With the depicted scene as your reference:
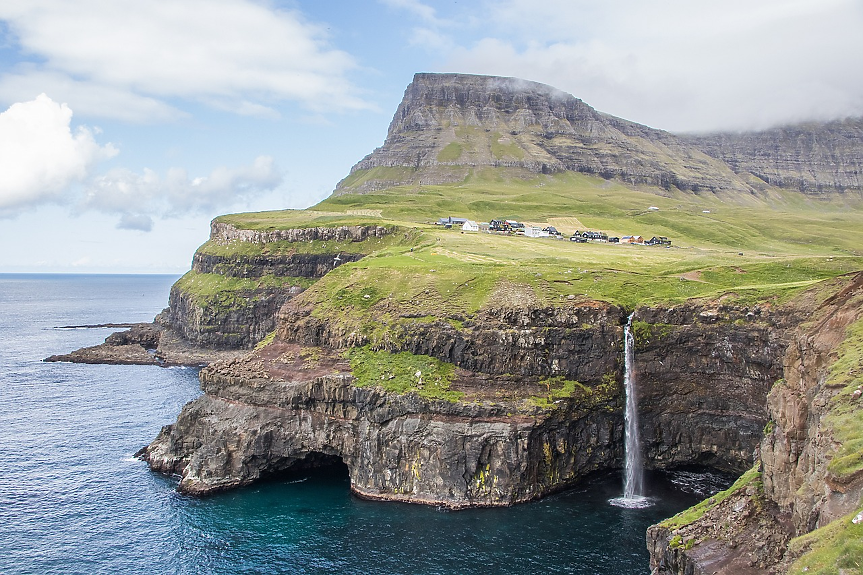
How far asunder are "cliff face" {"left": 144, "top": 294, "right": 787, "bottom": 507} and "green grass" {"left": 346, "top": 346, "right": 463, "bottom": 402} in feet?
2.71

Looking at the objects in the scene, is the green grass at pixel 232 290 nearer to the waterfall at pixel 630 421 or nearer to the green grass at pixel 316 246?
the green grass at pixel 316 246

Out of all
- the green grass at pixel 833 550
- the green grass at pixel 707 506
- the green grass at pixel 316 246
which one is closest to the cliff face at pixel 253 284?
the green grass at pixel 316 246

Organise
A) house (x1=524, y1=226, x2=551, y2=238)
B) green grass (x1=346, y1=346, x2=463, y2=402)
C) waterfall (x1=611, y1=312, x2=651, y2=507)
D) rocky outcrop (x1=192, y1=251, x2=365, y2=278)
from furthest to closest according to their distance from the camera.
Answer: rocky outcrop (x1=192, y1=251, x2=365, y2=278), house (x1=524, y1=226, x2=551, y2=238), green grass (x1=346, y1=346, x2=463, y2=402), waterfall (x1=611, y1=312, x2=651, y2=507)


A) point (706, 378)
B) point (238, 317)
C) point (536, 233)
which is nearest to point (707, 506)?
point (706, 378)

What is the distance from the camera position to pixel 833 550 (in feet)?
76.8

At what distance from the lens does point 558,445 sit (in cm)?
6975

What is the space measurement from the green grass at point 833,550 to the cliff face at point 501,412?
42.0m

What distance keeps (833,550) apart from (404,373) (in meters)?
52.7

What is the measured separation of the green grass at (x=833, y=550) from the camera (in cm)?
2244

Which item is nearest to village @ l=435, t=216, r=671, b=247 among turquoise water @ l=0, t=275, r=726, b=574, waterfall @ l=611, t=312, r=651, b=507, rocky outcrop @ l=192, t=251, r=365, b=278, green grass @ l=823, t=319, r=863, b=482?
rocky outcrop @ l=192, t=251, r=365, b=278

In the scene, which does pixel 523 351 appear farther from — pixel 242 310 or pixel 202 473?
pixel 242 310

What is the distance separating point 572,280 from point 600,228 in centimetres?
9937

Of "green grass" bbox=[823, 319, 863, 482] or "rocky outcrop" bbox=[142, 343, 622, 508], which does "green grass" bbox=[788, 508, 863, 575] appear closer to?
"green grass" bbox=[823, 319, 863, 482]

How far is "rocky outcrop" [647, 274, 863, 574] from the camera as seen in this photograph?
2945cm
